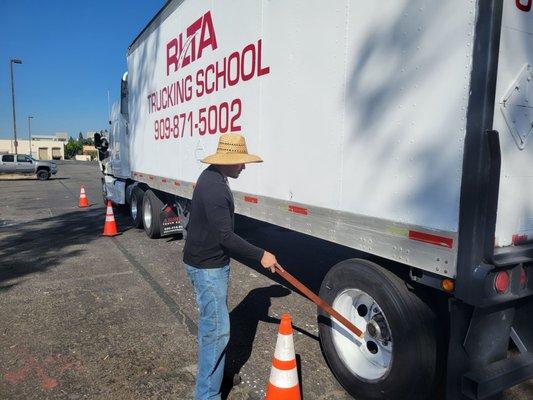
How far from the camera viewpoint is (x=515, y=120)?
7.66ft

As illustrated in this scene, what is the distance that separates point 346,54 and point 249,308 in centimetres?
318

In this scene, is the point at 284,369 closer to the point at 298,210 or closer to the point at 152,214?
the point at 298,210

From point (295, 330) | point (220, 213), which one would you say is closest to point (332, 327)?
point (295, 330)

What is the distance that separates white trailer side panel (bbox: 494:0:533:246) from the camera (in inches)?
88.6

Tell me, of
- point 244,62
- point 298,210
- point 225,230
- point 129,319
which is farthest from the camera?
point 129,319

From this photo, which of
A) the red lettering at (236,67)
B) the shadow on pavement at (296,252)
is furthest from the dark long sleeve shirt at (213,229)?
the shadow on pavement at (296,252)

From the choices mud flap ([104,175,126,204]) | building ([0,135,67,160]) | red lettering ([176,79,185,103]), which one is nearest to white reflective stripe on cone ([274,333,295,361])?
red lettering ([176,79,185,103])

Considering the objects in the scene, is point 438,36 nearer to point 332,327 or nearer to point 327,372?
point 332,327

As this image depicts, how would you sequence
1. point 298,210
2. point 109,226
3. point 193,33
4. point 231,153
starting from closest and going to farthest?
point 231,153 < point 298,210 < point 193,33 < point 109,226

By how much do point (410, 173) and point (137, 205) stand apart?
26.6 ft

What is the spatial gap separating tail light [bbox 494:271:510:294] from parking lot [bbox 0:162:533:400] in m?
1.45

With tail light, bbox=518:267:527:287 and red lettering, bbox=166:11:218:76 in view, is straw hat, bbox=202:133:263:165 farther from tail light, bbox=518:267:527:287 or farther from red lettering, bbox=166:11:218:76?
red lettering, bbox=166:11:218:76

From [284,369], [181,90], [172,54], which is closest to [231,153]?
[284,369]

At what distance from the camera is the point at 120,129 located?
34.5ft
